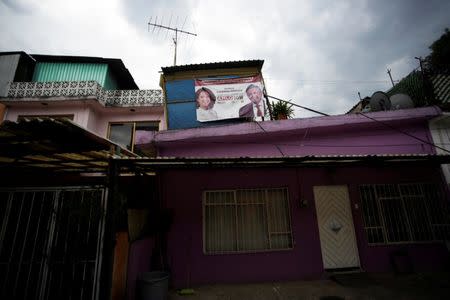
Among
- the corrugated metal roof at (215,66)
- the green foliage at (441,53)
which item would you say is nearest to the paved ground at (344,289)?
the corrugated metal roof at (215,66)

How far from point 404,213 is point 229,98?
714 cm

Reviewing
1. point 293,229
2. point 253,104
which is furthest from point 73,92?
point 293,229

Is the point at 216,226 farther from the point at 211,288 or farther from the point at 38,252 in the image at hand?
the point at 38,252

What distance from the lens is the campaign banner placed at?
8891 millimetres

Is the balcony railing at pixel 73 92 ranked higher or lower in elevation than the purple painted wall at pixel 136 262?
higher

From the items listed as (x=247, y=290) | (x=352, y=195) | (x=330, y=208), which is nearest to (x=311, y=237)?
(x=330, y=208)

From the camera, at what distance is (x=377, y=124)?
7.61 metres

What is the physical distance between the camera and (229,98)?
9102mm

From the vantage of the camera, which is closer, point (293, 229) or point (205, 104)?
point (293, 229)

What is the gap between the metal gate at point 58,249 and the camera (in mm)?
4246

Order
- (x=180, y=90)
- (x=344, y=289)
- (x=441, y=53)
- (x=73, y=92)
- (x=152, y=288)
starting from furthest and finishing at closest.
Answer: (x=441, y=53) < (x=73, y=92) < (x=180, y=90) < (x=344, y=289) < (x=152, y=288)

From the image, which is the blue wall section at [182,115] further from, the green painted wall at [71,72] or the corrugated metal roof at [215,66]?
the green painted wall at [71,72]

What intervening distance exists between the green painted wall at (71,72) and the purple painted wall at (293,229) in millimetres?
8211

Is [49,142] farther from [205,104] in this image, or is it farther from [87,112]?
[87,112]
